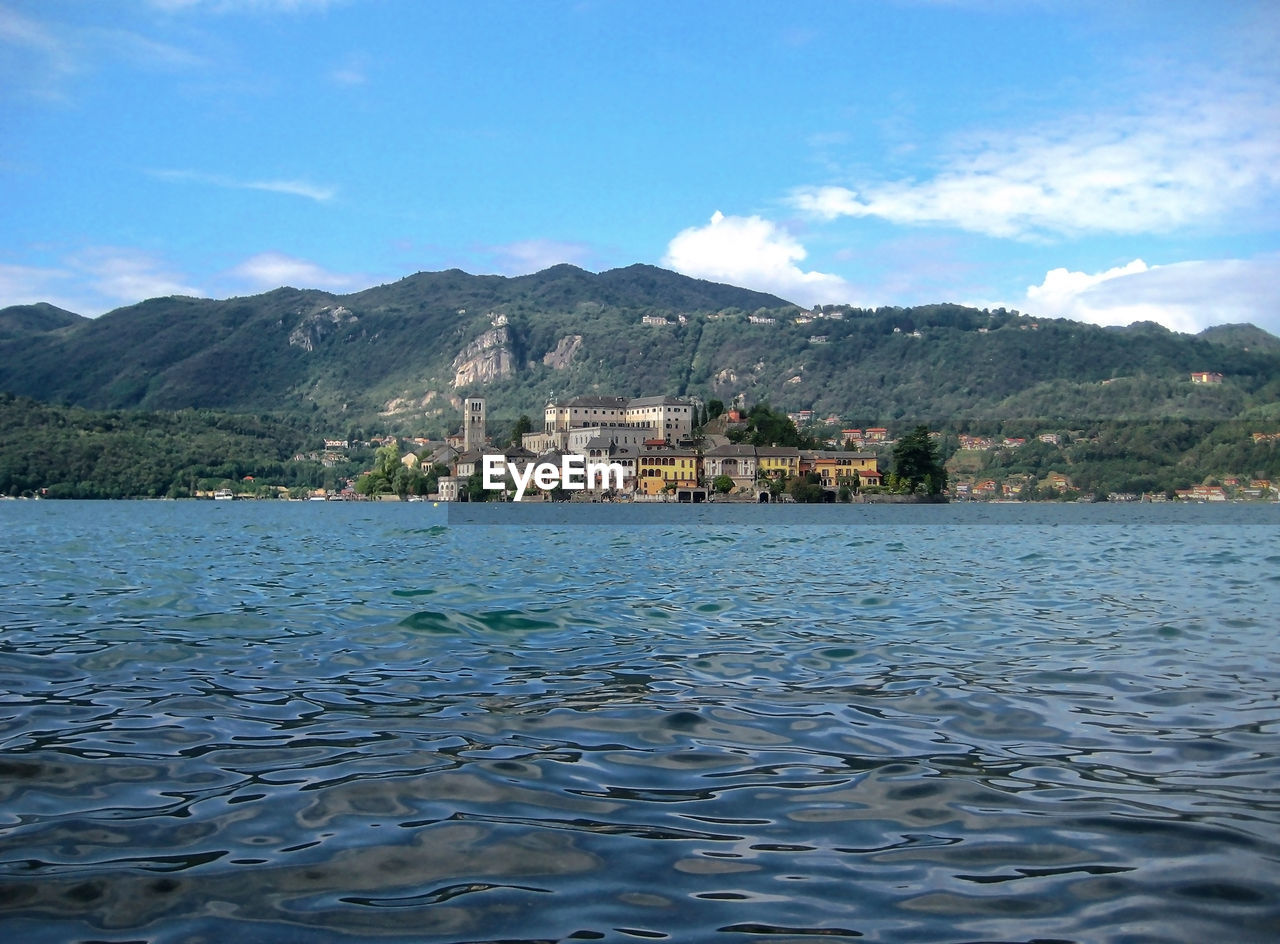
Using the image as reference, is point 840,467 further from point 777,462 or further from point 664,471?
point 664,471

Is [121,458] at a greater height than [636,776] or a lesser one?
greater

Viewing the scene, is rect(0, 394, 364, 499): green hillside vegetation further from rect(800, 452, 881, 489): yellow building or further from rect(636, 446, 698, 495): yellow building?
rect(800, 452, 881, 489): yellow building

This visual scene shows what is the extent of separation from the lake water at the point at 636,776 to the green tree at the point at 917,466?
481 ft

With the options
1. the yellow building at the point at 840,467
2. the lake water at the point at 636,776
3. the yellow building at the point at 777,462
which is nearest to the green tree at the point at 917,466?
the yellow building at the point at 840,467

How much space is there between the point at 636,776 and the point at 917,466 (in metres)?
158

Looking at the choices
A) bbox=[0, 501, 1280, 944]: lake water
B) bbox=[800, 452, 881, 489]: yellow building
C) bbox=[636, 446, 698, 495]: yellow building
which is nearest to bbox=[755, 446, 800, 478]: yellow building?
bbox=[800, 452, 881, 489]: yellow building

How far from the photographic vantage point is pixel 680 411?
191750mm

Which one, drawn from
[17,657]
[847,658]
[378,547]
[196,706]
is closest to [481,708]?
[196,706]

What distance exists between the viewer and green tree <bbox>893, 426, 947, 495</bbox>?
15900 cm

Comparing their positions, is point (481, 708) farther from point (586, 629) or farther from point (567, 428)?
point (567, 428)

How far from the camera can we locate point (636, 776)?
7.01 metres

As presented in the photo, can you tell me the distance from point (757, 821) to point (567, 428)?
630 feet

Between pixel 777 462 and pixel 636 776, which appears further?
pixel 777 462

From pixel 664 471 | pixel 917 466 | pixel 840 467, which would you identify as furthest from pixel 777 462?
pixel 917 466
